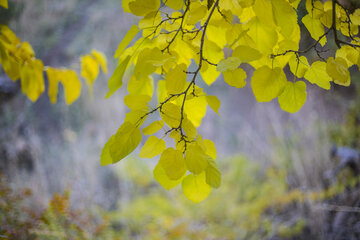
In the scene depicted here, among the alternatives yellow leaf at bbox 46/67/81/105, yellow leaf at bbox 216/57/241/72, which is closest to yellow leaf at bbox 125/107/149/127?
yellow leaf at bbox 216/57/241/72

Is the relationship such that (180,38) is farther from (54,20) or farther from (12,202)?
(54,20)

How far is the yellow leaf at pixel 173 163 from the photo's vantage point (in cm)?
29

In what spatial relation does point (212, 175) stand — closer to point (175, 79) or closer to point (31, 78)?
point (175, 79)

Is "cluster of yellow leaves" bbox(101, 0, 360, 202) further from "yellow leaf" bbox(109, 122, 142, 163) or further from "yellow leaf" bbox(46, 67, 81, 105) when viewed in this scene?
"yellow leaf" bbox(46, 67, 81, 105)

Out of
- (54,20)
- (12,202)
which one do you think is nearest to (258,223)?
(12,202)

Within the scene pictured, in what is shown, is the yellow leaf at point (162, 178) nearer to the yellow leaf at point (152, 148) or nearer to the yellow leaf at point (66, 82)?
the yellow leaf at point (152, 148)

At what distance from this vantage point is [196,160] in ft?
0.90

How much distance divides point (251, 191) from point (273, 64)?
73.0 inches

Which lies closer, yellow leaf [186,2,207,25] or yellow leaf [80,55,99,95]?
yellow leaf [186,2,207,25]

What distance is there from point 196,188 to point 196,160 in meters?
0.06

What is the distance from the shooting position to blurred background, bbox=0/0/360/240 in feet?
4.42

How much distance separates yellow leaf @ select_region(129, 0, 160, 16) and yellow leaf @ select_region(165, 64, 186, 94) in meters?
0.08

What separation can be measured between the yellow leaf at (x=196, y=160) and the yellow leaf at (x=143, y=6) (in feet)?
0.61

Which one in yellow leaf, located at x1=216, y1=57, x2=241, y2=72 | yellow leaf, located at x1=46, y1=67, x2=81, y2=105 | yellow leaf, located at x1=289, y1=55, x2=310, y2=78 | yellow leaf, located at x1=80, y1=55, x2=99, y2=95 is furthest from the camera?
yellow leaf, located at x1=80, y1=55, x2=99, y2=95
